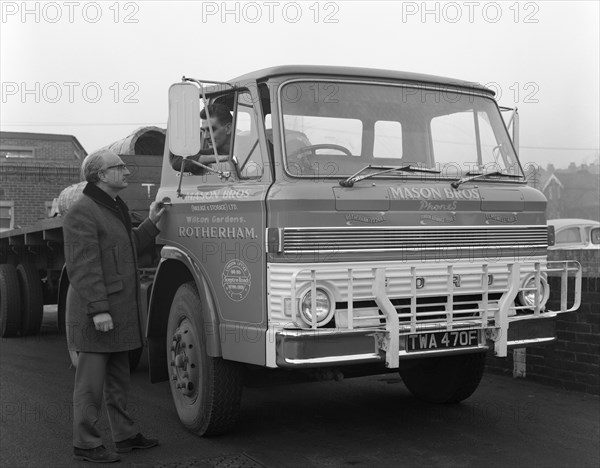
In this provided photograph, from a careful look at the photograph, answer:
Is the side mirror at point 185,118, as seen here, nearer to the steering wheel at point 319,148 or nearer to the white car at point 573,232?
the steering wheel at point 319,148

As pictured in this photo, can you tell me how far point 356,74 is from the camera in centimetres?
525

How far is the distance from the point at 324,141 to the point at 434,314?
134 centimetres

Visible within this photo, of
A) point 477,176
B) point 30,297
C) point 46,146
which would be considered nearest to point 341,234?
point 477,176

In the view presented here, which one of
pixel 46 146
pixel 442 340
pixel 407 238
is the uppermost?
pixel 46 146

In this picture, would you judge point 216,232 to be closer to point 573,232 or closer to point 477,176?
point 477,176

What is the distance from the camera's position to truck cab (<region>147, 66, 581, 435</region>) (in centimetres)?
459

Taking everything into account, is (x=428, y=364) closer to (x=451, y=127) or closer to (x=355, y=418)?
(x=355, y=418)

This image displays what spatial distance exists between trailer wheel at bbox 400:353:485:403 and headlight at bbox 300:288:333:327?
64.6 inches

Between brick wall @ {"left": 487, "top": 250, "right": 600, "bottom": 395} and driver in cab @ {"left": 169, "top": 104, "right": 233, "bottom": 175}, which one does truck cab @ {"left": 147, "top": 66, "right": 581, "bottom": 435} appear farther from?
brick wall @ {"left": 487, "top": 250, "right": 600, "bottom": 395}

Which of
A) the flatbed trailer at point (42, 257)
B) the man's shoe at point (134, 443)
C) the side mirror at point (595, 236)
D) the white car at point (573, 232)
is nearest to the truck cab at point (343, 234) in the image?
the man's shoe at point (134, 443)

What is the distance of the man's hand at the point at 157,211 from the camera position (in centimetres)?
584

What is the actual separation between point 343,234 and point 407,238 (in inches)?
18.5

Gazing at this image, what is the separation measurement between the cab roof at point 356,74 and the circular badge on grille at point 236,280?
124 centimetres

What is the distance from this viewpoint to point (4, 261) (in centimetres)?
1184
